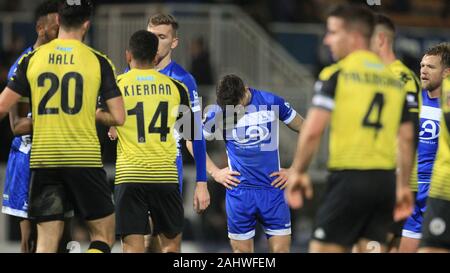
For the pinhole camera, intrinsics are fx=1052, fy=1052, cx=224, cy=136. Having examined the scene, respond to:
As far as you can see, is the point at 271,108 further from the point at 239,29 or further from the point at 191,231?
the point at 239,29

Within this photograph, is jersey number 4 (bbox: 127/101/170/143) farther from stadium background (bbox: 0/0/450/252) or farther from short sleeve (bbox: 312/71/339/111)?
stadium background (bbox: 0/0/450/252)

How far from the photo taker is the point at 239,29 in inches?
796

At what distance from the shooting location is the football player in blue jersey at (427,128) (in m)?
11.3

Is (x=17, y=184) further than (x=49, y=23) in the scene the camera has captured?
Yes

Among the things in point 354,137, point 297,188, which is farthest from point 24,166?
point 354,137

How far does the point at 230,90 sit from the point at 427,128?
2224mm

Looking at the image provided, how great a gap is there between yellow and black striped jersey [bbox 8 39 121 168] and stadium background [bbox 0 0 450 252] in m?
7.23

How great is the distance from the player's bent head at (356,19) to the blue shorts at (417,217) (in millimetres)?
3722

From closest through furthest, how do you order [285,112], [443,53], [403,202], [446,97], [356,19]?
1. [356,19]
2. [403,202]
3. [446,97]
4. [443,53]
5. [285,112]

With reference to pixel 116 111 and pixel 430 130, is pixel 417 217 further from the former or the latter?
pixel 116 111

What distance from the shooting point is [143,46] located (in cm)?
1016

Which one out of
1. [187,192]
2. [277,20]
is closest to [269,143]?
[187,192]

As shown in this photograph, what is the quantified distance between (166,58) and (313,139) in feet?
12.7

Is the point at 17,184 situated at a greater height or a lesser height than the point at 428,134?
lesser
